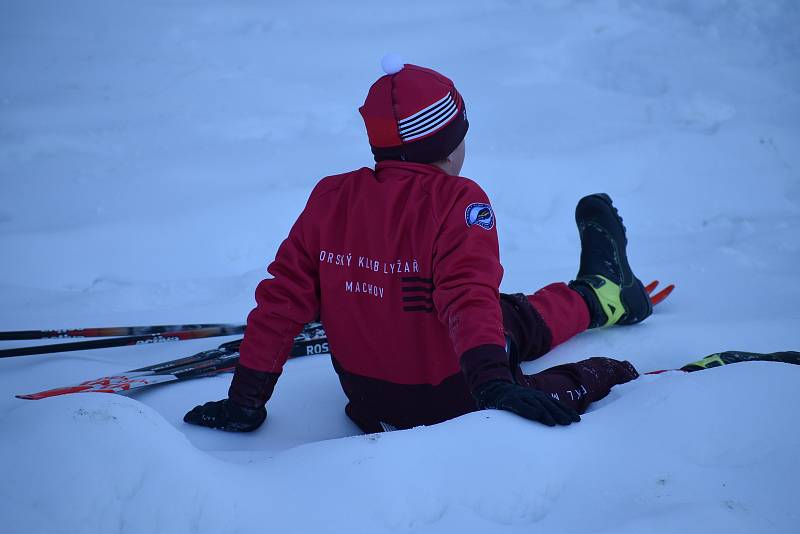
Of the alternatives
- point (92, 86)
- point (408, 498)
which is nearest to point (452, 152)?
point (408, 498)

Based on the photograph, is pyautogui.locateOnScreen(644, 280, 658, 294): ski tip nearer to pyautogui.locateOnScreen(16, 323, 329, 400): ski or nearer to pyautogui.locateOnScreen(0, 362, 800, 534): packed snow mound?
pyautogui.locateOnScreen(16, 323, 329, 400): ski

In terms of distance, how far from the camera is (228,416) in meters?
2.00

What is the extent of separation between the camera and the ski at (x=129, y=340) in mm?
2559

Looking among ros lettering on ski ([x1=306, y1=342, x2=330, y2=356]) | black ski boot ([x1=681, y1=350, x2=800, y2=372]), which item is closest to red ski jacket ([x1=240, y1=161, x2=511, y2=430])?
ros lettering on ski ([x1=306, y1=342, x2=330, y2=356])

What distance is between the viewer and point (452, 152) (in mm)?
1957

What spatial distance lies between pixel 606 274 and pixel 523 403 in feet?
4.77

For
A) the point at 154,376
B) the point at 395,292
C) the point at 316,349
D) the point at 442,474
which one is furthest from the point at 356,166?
the point at 442,474

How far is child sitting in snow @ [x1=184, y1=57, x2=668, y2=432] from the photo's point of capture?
1694 millimetres

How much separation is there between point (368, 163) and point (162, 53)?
226cm

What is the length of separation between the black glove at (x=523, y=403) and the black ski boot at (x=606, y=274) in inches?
46.7

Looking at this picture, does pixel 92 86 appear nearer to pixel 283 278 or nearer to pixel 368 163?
pixel 368 163

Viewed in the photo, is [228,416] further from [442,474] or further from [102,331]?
[102,331]

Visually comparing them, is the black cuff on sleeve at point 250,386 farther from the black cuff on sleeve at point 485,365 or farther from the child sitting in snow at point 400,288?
the black cuff on sleeve at point 485,365

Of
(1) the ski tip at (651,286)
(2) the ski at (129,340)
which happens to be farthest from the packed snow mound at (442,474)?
(1) the ski tip at (651,286)
